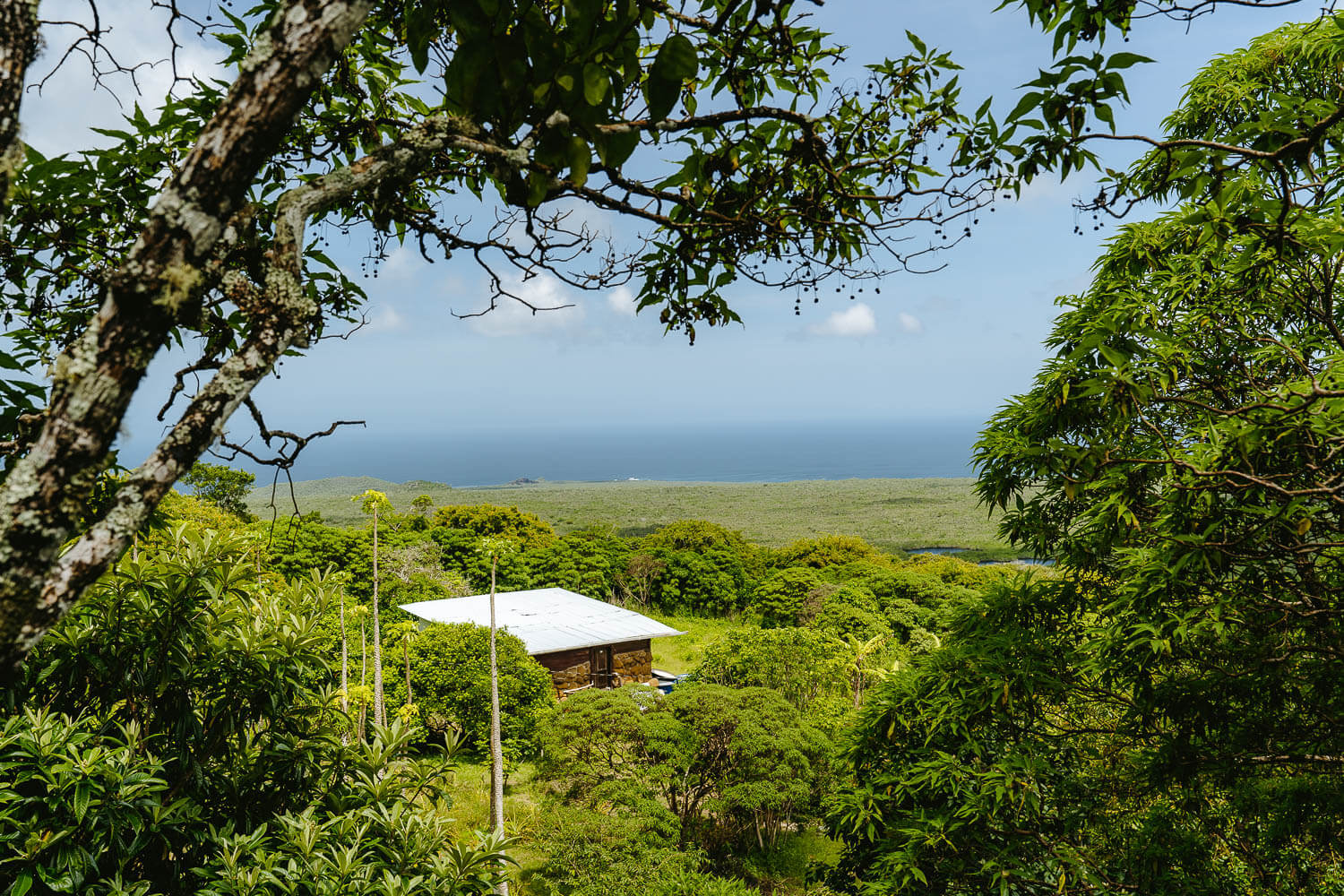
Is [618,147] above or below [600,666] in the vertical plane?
above

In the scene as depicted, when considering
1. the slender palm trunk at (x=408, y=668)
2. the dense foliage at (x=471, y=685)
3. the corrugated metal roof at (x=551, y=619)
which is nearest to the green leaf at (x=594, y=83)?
the slender palm trunk at (x=408, y=668)

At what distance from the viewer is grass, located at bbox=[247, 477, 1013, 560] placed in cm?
7100

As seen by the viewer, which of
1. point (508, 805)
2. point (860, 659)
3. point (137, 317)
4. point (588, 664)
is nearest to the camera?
point (137, 317)

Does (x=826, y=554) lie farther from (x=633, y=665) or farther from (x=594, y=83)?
(x=594, y=83)

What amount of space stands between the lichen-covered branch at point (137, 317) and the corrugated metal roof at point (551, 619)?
20.1 meters

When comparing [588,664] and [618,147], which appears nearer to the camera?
[618,147]

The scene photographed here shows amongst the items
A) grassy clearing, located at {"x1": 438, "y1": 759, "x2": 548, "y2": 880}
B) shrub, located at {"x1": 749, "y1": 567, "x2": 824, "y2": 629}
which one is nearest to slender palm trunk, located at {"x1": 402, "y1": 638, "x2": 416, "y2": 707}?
grassy clearing, located at {"x1": 438, "y1": 759, "x2": 548, "y2": 880}

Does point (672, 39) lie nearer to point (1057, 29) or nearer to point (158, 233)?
point (158, 233)

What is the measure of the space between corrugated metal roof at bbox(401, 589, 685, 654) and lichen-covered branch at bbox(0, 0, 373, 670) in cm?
2014

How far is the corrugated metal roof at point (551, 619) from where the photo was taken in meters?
21.3

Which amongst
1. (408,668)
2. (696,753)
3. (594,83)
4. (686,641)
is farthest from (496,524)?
(594,83)

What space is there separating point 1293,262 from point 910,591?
26.8 metres

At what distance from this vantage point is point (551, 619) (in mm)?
23688

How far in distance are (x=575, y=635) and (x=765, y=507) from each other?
8069cm
